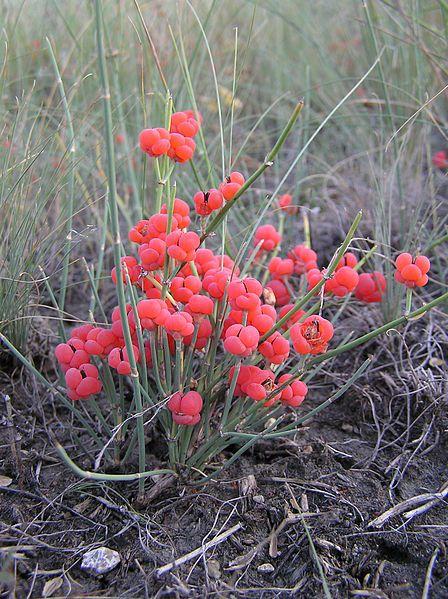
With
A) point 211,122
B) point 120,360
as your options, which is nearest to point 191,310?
point 120,360

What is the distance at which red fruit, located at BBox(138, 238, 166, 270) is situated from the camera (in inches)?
31.9

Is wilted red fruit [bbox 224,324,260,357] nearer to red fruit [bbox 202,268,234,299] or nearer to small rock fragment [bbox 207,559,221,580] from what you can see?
red fruit [bbox 202,268,234,299]

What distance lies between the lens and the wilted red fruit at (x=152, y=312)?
0.79m

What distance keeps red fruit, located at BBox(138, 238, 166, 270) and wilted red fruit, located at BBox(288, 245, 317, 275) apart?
0.31 metres

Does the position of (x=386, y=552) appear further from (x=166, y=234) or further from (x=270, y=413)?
(x=166, y=234)

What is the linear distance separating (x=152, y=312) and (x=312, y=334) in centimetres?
22

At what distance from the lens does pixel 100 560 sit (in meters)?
0.87

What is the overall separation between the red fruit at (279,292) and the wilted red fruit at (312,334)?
25 cm

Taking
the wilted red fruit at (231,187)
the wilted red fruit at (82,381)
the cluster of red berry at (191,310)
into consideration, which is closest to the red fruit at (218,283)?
the cluster of red berry at (191,310)

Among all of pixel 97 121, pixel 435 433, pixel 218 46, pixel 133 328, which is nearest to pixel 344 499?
pixel 435 433

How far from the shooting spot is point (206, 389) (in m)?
0.95

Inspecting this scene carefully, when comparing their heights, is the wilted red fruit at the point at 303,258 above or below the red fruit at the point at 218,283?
below

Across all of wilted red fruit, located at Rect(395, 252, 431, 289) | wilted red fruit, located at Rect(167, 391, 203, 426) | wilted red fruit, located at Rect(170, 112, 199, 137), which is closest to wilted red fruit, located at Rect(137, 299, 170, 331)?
wilted red fruit, located at Rect(167, 391, 203, 426)

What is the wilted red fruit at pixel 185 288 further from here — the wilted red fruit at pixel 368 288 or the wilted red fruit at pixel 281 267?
the wilted red fruit at pixel 368 288
